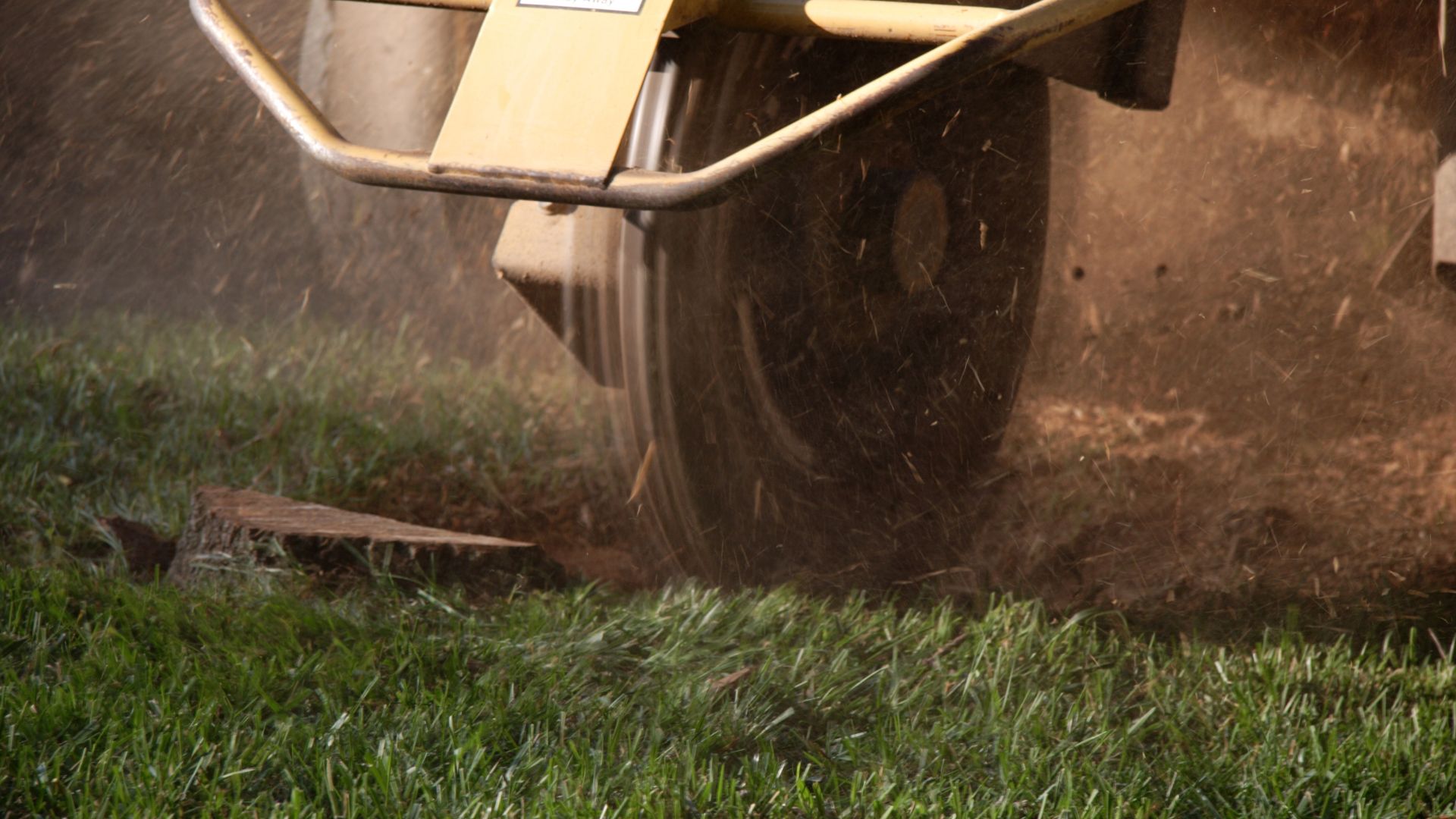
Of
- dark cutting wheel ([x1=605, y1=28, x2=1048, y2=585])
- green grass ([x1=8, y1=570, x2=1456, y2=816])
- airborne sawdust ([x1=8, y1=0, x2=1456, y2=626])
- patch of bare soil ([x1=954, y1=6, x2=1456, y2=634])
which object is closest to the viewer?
green grass ([x1=8, y1=570, x2=1456, y2=816])

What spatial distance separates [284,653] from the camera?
1850 mm

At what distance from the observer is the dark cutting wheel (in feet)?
6.74

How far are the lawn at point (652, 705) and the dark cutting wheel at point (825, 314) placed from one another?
173mm

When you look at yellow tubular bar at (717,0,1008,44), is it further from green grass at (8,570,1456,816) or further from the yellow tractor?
green grass at (8,570,1456,816)

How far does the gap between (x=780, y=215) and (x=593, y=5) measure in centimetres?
54

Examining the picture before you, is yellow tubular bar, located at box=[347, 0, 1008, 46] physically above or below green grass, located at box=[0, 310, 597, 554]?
above

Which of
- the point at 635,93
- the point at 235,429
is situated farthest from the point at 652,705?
the point at 235,429

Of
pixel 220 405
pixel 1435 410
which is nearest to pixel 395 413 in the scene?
pixel 220 405

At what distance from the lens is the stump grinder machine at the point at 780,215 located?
1.75 m

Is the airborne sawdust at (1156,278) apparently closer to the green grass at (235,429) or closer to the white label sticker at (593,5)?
the green grass at (235,429)

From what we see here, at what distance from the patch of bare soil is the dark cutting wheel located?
222 mm

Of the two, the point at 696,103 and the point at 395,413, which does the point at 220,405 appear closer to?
the point at 395,413

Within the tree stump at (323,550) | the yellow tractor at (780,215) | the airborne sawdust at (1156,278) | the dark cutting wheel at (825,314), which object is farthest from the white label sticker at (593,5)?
the airborne sawdust at (1156,278)

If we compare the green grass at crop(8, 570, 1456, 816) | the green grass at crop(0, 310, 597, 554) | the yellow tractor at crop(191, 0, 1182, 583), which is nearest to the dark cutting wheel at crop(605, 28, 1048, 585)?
the yellow tractor at crop(191, 0, 1182, 583)
